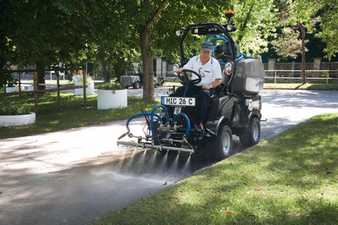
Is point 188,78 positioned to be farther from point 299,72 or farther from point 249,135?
point 299,72

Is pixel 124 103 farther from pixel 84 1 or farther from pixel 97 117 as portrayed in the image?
pixel 84 1

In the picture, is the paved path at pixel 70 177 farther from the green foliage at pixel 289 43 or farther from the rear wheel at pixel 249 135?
the green foliage at pixel 289 43

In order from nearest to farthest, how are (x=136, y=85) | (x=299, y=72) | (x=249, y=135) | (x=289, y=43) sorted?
(x=249, y=135), (x=136, y=85), (x=289, y=43), (x=299, y=72)

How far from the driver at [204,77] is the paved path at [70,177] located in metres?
1.13

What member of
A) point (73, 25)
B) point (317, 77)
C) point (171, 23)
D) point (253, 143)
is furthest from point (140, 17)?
point (317, 77)

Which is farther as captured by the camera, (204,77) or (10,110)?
(10,110)

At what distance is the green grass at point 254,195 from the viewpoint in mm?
5438

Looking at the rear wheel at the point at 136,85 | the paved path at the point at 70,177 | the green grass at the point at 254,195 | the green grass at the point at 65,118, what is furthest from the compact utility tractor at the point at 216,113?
the rear wheel at the point at 136,85

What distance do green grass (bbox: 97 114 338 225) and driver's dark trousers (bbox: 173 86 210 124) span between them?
975 mm

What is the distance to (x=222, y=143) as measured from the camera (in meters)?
9.26

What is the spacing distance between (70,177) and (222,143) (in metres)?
2.89

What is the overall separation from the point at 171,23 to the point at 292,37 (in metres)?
23.6

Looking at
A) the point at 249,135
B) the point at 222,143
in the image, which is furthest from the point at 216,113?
the point at 249,135

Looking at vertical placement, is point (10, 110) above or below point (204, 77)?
below
